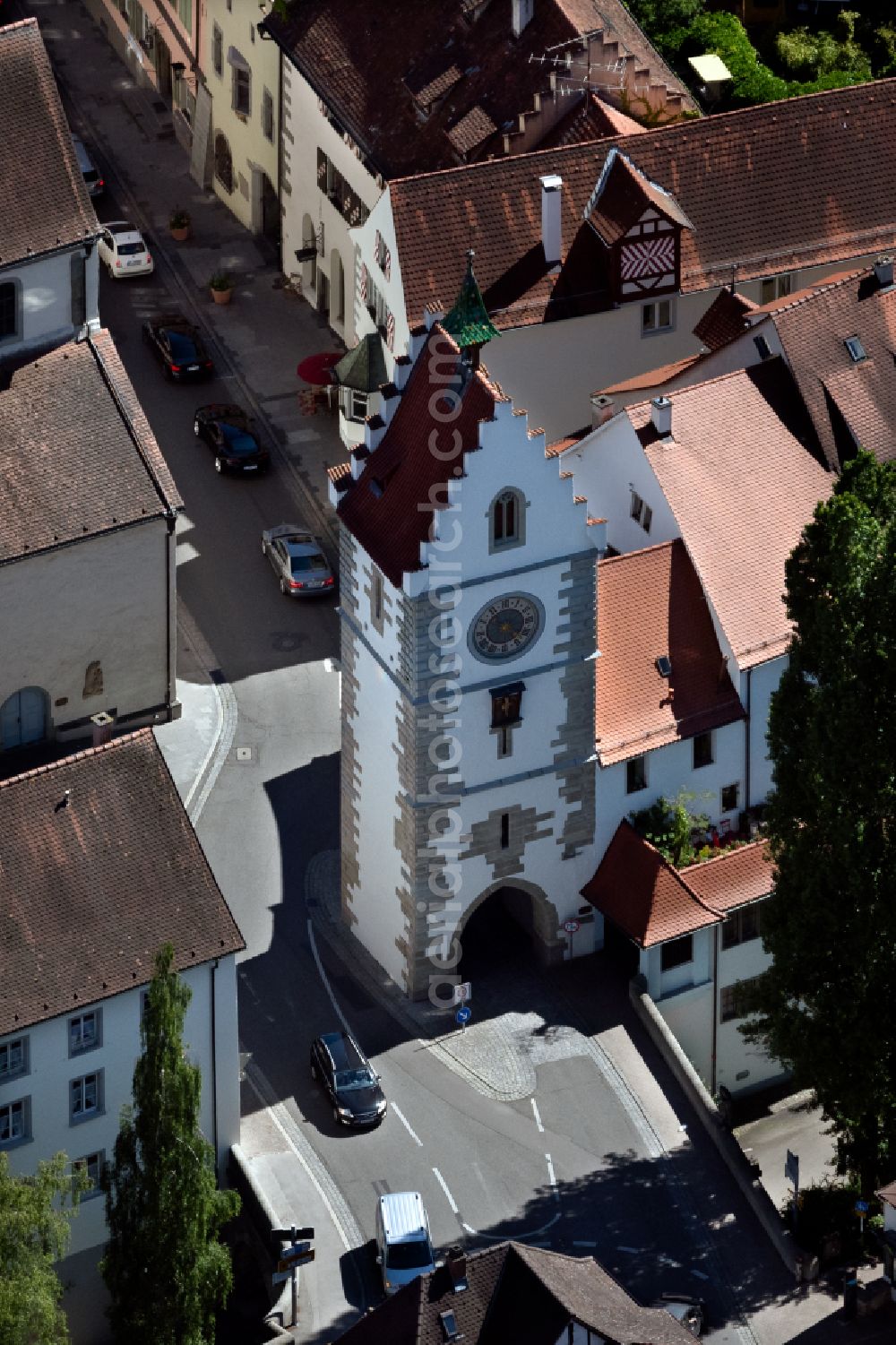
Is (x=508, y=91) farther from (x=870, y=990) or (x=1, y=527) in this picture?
(x=870, y=990)

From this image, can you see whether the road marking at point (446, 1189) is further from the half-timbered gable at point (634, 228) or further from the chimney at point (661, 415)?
the half-timbered gable at point (634, 228)

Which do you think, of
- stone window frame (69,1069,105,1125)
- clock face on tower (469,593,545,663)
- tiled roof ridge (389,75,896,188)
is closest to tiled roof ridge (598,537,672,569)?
clock face on tower (469,593,545,663)

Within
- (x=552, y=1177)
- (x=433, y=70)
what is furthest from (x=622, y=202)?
(x=552, y=1177)

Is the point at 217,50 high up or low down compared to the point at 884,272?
up

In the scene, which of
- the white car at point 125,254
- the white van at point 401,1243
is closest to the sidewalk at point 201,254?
the white car at point 125,254

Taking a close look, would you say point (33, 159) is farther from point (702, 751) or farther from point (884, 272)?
point (702, 751)

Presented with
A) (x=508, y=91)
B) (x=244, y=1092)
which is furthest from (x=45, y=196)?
(x=244, y=1092)
